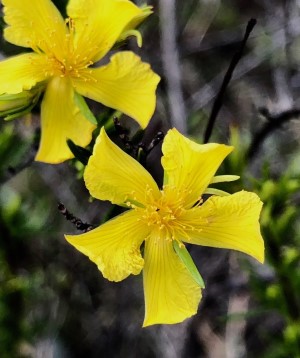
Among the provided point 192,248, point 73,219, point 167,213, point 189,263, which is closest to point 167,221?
point 167,213

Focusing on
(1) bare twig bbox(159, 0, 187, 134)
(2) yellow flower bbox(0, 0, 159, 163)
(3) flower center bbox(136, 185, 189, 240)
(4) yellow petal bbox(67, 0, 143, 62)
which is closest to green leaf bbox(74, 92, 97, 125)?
(2) yellow flower bbox(0, 0, 159, 163)

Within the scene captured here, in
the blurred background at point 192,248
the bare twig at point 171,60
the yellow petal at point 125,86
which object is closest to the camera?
the yellow petal at point 125,86

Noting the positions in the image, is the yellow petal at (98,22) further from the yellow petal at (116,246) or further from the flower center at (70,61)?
the yellow petal at (116,246)

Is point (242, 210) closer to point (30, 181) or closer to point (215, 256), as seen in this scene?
point (215, 256)

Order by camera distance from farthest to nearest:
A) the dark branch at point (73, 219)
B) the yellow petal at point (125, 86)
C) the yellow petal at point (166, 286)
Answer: the yellow petal at point (125, 86) < the yellow petal at point (166, 286) < the dark branch at point (73, 219)

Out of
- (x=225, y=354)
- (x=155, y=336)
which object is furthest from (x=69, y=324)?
(x=225, y=354)

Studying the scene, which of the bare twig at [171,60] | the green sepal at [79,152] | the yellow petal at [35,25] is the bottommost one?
the bare twig at [171,60]

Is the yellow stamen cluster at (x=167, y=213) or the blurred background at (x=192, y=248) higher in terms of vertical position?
the yellow stamen cluster at (x=167, y=213)

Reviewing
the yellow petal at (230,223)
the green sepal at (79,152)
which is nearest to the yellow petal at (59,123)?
the green sepal at (79,152)
